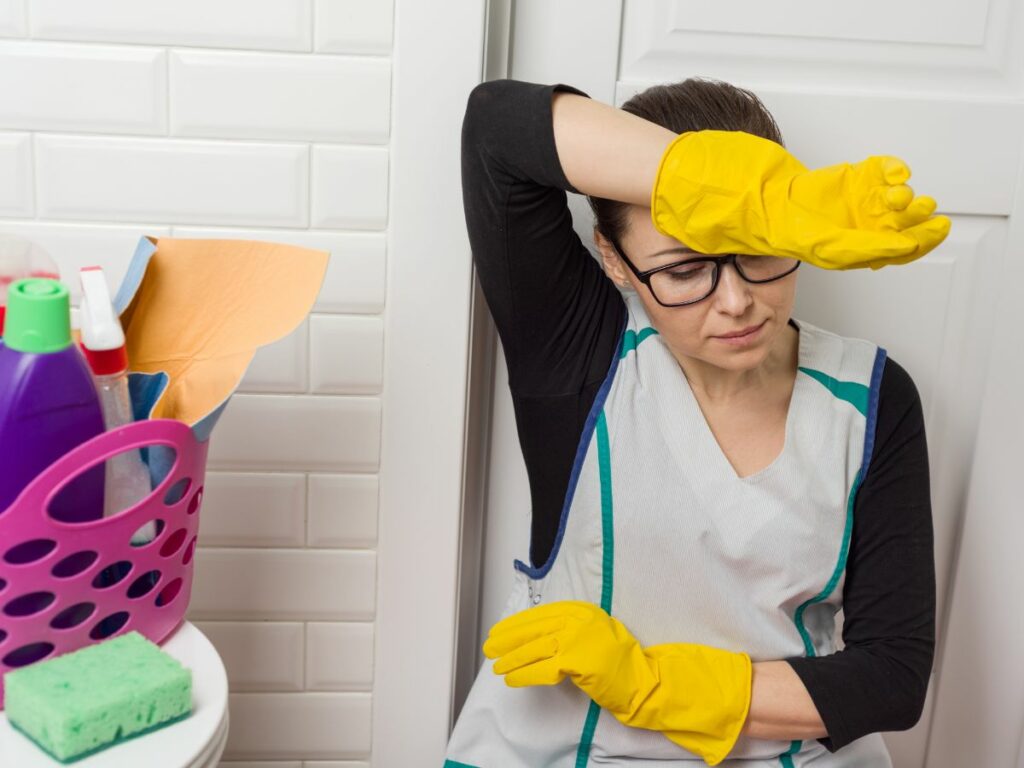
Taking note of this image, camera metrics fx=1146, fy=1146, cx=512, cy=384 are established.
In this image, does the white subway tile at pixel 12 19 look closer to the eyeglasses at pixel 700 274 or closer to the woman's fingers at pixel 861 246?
the eyeglasses at pixel 700 274

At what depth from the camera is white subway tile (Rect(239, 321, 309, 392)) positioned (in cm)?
118

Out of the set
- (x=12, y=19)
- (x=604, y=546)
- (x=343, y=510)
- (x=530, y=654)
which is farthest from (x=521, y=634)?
(x=12, y=19)

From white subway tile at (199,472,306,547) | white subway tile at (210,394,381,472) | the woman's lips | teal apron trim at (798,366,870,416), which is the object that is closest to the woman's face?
the woman's lips

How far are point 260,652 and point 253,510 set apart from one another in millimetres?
167

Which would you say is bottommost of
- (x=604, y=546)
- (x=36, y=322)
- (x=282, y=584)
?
(x=282, y=584)

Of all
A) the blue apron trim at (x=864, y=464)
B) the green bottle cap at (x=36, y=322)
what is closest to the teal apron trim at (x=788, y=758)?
the blue apron trim at (x=864, y=464)

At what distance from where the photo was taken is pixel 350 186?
114 centimetres

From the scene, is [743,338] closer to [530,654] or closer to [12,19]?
[530,654]

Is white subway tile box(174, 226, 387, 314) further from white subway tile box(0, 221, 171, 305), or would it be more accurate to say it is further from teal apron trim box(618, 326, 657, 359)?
teal apron trim box(618, 326, 657, 359)

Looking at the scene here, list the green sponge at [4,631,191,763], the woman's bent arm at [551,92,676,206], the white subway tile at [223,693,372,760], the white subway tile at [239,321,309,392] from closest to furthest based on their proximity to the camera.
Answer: the green sponge at [4,631,191,763] < the woman's bent arm at [551,92,676,206] < the white subway tile at [239,321,309,392] < the white subway tile at [223,693,372,760]

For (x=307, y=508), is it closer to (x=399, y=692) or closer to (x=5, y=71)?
(x=399, y=692)

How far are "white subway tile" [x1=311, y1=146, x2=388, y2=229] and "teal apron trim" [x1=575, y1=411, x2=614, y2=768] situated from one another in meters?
0.31

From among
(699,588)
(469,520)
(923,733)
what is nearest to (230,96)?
(469,520)

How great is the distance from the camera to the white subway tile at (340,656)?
1265 mm
